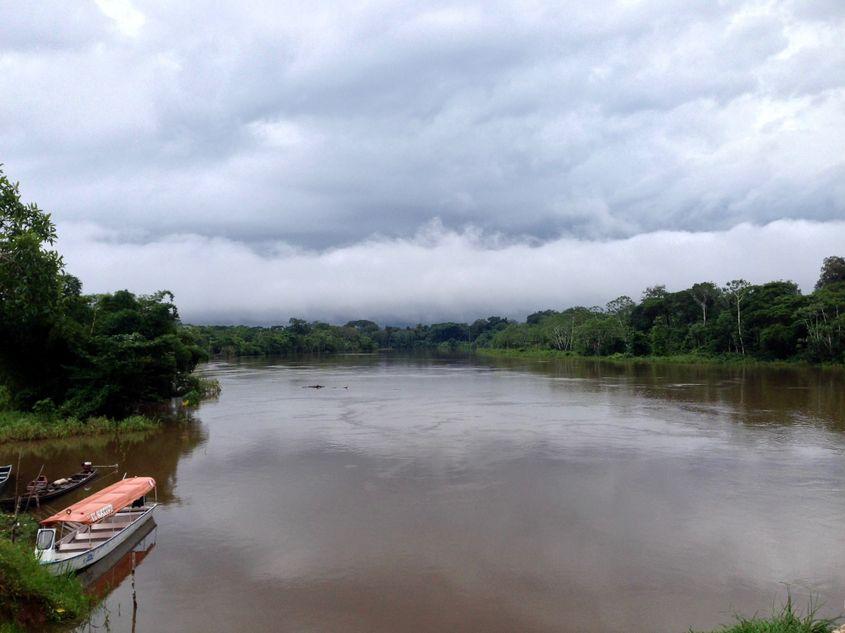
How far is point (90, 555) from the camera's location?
10.9 metres

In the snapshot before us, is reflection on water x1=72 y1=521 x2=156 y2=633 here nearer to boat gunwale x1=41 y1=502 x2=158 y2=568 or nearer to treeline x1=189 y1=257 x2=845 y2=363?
boat gunwale x1=41 y1=502 x2=158 y2=568

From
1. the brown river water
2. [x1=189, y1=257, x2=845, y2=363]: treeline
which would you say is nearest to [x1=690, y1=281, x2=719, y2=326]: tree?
[x1=189, y1=257, x2=845, y2=363]: treeline

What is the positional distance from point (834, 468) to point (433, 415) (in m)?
18.8

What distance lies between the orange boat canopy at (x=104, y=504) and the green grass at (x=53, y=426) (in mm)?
11809

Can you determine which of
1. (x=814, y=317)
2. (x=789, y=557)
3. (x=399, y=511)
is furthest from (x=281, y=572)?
(x=814, y=317)

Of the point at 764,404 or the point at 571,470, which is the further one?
the point at 764,404

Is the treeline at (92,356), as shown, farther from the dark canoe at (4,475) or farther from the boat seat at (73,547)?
the boat seat at (73,547)

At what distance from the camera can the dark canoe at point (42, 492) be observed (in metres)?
14.6

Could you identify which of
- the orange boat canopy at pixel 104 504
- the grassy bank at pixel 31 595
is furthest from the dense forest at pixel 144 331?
the grassy bank at pixel 31 595

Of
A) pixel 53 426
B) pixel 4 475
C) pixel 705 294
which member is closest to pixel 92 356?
pixel 53 426

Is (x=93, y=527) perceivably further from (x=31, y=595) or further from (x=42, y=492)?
(x=42, y=492)

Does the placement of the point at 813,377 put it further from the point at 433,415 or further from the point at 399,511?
the point at 399,511

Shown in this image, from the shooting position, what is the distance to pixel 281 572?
11.4m

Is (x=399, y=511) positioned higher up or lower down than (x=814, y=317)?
lower down
